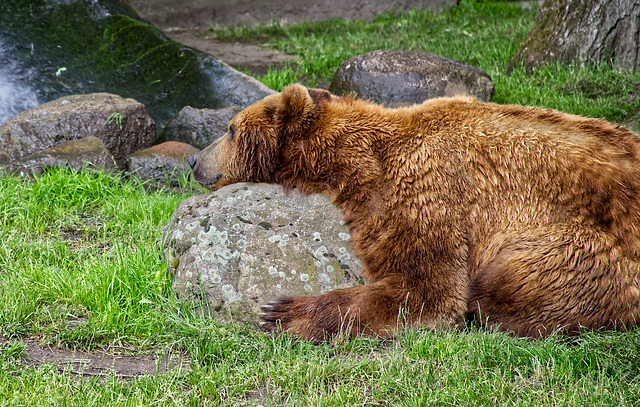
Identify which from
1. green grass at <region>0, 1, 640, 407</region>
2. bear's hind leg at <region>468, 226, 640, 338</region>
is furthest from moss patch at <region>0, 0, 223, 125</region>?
bear's hind leg at <region>468, 226, 640, 338</region>

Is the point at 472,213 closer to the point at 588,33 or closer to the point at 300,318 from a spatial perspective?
Answer: the point at 300,318

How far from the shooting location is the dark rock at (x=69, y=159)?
18.2ft

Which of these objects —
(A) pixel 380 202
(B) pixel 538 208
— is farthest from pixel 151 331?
(B) pixel 538 208

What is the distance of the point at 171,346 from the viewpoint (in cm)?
346

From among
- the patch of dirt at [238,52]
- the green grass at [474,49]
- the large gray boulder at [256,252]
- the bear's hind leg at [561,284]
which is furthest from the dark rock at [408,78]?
the bear's hind leg at [561,284]

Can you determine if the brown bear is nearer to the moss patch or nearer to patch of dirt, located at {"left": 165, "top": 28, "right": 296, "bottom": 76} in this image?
the moss patch

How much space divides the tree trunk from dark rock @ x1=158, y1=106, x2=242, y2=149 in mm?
4027

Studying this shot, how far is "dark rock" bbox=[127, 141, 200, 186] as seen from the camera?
19.2 feet

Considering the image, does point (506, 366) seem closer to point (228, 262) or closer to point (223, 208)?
point (228, 262)

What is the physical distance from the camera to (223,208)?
3979mm

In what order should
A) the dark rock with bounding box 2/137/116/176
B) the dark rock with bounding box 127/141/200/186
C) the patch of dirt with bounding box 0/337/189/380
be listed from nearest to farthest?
1. the patch of dirt with bounding box 0/337/189/380
2. the dark rock with bounding box 2/137/116/176
3. the dark rock with bounding box 127/141/200/186

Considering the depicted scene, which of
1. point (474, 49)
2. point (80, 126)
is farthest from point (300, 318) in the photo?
point (474, 49)

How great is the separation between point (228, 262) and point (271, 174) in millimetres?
683

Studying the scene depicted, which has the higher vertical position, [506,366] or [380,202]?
[380,202]
